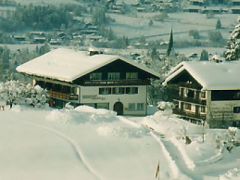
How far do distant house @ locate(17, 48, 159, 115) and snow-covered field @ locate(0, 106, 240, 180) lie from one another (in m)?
16.5

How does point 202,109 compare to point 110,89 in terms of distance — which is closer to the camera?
point 202,109

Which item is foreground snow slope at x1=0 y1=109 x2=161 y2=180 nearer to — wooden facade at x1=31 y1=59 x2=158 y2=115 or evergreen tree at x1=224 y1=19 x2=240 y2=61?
wooden facade at x1=31 y1=59 x2=158 y2=115

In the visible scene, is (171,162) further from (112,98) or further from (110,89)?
(110,89)

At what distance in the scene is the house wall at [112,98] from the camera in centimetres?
6994

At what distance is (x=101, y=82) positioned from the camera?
70375mm

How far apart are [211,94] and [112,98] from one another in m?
9.52

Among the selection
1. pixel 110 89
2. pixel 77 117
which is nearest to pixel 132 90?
pixel 110 89

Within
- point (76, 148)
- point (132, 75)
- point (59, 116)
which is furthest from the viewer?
point (132, 75)

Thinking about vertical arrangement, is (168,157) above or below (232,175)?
above

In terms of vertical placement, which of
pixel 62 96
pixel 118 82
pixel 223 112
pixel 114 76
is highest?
pixel 114 76

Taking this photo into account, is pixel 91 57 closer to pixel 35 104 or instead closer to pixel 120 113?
pixel 120 113

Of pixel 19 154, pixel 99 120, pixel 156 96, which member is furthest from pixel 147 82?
pixel 19 154

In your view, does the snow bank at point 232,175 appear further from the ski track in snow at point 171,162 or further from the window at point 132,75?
the window at point 132,75

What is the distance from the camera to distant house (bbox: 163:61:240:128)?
6425 cm
